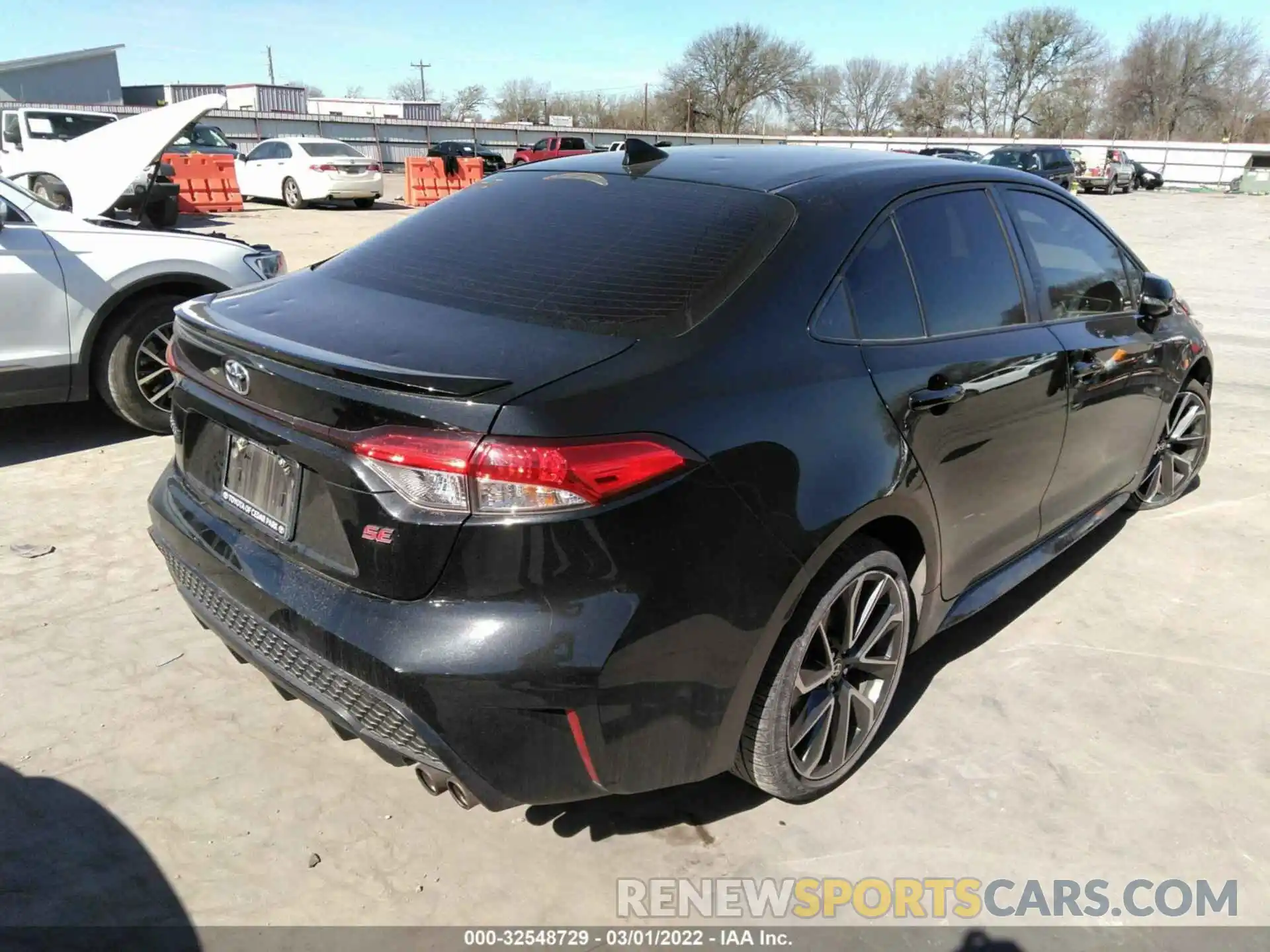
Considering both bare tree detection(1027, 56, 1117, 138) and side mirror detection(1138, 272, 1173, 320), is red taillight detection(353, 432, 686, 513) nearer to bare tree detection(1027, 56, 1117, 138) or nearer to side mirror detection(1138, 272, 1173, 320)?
side mirror detection(1138, 272, 1173, 320)

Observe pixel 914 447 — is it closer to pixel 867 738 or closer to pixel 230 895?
pixel 867 738

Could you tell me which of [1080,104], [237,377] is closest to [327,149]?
[237,377]

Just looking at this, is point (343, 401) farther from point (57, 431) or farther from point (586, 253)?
point (57, 431)

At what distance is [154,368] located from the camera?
5363mm

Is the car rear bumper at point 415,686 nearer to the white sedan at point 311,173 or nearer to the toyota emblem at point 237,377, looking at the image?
the toyota emblem at point 237,377

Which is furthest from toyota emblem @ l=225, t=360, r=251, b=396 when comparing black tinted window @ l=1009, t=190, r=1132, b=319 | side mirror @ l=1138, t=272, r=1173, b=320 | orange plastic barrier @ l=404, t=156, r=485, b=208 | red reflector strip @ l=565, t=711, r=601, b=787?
orange plastic barrier @ l=404, t=156, r=485, b=208

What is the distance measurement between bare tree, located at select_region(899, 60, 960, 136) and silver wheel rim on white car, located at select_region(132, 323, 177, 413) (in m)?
85.0

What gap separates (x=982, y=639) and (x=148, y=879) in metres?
2.87

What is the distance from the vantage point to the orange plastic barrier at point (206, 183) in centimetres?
A: 1992

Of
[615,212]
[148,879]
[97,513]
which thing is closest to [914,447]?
[615,212]

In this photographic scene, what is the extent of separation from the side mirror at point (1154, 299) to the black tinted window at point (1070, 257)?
8 centimetres

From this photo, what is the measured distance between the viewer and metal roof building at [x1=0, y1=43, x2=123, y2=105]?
55.2 metres

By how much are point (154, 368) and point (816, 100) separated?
284 ft

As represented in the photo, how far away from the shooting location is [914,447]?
2590 millimetres
